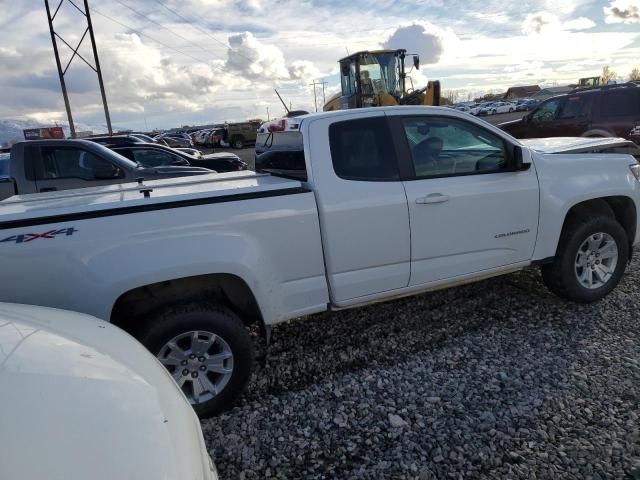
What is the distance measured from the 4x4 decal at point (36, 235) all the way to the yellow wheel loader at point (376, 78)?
46.7 feet

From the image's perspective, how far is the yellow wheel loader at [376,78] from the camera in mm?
16092

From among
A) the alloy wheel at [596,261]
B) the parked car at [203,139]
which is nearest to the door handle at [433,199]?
the alloy wheel at [596,261]

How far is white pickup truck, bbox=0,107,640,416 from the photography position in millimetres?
2600

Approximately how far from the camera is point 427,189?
337cm

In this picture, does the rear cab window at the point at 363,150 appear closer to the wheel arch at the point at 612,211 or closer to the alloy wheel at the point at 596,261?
the wheel arch at the point at 612,211

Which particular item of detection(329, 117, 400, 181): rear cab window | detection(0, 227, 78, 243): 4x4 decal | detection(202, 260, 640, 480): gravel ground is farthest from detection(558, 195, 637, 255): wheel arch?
detection(0, 227, 78, 243): 4x4 decal

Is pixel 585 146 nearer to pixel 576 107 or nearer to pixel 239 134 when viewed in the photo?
pixel 576 107

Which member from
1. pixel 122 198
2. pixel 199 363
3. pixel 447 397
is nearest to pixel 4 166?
pixel 122 198

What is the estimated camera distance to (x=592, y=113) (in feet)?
33.5

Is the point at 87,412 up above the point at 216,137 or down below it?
below

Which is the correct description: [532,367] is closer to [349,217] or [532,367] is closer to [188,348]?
[349,217]

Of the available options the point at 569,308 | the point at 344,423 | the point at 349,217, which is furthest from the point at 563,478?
the point at 569,308

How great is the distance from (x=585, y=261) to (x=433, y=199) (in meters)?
1.77

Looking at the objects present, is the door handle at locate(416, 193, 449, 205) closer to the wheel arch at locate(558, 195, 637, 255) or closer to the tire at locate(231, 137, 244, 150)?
the wheel arch at locate(558, 195, 637, 255)
